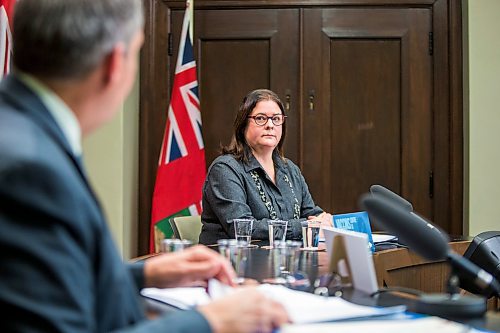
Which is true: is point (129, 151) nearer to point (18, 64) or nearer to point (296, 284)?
point (296, 284)

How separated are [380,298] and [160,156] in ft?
9.29

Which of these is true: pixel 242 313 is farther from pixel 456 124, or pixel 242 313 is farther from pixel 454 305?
pixel 456 124

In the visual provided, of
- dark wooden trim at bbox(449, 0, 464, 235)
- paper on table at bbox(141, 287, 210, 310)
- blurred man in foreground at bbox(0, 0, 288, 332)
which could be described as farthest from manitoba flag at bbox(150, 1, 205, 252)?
blurred man in foreground at bbox(0, 0, 288, 332)

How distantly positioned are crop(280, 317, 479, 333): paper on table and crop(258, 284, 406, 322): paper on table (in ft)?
0.15

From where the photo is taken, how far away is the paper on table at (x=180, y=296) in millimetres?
1363

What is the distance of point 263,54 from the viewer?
4363mm

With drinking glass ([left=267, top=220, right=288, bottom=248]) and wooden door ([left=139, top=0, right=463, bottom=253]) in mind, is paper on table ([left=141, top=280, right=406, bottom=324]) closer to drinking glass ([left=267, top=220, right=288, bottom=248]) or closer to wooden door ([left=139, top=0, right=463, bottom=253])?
drinking glass ([left=267, top=220, right=288, bottom=248])

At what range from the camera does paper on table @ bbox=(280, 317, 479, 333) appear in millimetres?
1083

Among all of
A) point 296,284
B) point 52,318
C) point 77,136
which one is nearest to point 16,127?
point 77,136

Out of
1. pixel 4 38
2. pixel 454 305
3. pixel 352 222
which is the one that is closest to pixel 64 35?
pixel 454 305

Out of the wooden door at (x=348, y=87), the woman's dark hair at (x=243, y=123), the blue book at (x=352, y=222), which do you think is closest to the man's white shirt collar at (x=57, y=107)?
the blue book at (x=352, y=222)

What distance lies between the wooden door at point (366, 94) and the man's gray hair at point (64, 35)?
3375 mm

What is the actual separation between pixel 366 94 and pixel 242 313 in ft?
11.3

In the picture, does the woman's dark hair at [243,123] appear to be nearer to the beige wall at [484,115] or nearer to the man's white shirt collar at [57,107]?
the beige wall at [484,115]
